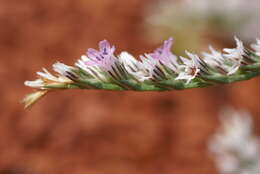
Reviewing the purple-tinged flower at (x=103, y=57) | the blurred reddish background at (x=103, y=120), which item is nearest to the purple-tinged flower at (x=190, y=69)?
the purple-tinged flower at (x=103, y=57)

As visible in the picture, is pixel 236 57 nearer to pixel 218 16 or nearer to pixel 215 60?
pixel 215 60

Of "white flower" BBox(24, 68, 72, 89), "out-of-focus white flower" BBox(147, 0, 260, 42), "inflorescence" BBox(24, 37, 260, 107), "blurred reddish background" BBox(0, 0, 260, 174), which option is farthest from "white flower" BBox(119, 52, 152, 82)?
"blurred reddish background" BBox(0, 0, 260, 174)

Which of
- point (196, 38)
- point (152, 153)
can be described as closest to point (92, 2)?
point (152, 153)

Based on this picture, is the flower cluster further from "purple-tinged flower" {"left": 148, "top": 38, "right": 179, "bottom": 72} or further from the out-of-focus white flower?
the out-of-focus white flower

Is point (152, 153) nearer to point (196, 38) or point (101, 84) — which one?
point (196, 38)

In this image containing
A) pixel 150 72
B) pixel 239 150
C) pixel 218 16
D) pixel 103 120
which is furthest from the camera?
pixel 103 120

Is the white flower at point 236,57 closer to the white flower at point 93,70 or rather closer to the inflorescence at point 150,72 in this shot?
the inflorescence at point 150,72

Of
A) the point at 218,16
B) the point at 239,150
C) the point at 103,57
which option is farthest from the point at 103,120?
the point at 103,57
